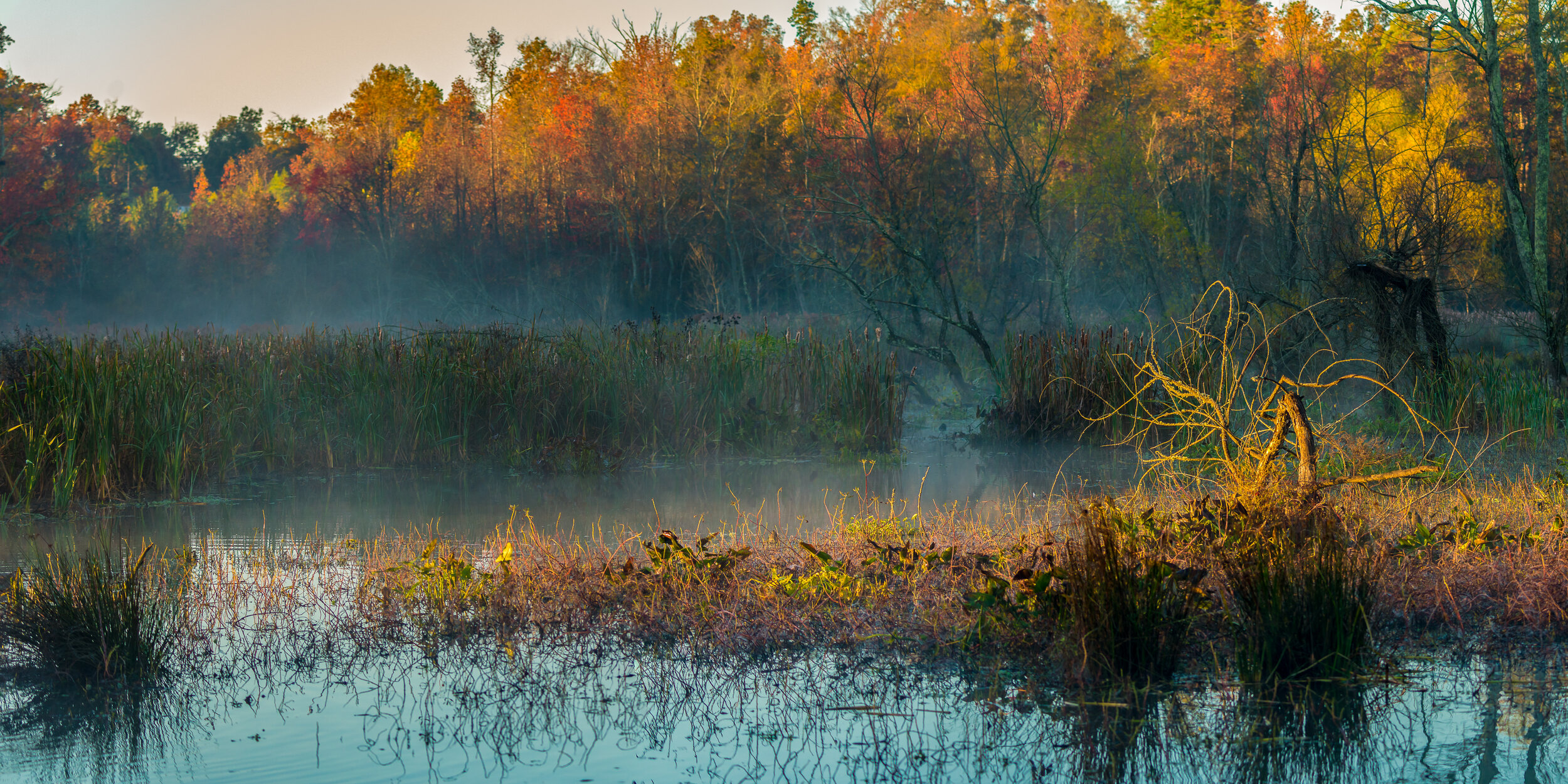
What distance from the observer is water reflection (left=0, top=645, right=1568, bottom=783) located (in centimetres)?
A: 357

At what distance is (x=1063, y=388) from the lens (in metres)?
12.8

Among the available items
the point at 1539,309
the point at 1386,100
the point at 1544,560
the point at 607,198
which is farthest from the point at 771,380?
the point at 1386,100

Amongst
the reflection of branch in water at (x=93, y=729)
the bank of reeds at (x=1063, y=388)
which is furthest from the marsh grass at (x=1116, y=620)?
the bank of reeds at (x=1063, y=388)

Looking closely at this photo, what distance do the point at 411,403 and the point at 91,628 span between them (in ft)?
22.9

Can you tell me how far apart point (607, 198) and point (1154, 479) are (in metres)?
25.5

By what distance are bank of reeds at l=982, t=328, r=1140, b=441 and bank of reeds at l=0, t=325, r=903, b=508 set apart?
4.37ft

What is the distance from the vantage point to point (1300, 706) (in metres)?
3.93

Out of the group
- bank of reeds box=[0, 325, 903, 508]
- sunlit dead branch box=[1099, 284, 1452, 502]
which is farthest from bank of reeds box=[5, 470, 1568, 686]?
bank of reeds box=[0, 325, 903, 508]

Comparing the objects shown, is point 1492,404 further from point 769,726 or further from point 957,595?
point 769,726

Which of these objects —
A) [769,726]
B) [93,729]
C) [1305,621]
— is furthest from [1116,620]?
[93,729]

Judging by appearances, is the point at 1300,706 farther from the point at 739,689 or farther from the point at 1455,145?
the point at 1455,145

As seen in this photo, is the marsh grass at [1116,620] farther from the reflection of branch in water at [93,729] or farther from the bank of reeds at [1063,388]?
the bank of reeds at [1063,388]

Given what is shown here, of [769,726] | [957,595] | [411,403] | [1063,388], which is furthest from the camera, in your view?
[1063,388]

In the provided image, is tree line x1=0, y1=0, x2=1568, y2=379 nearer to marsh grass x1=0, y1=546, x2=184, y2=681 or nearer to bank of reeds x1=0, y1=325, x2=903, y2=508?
bank of reeds x1=0, y1=325, x2=903, y2=508
